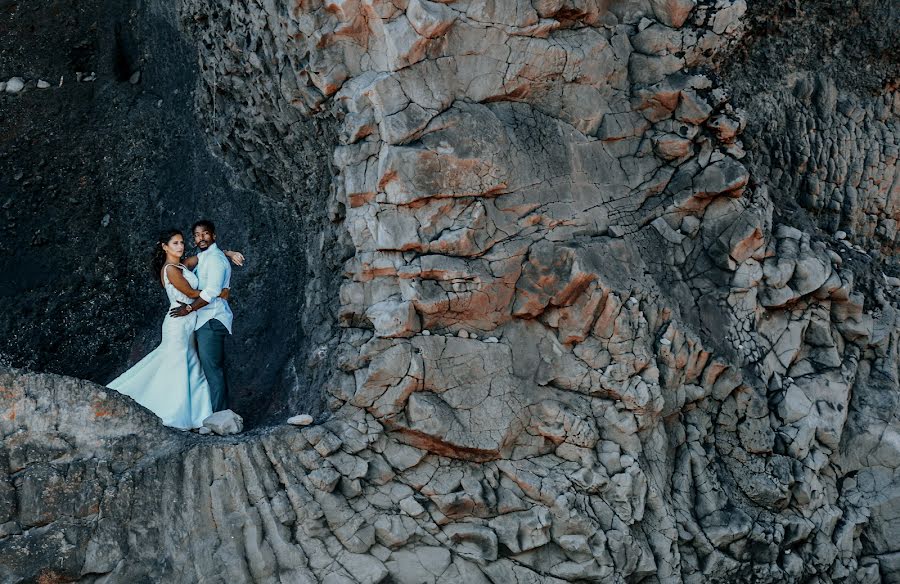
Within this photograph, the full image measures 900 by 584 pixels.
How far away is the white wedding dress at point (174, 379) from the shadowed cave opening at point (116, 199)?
0.47 meters

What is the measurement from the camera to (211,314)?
750 cm

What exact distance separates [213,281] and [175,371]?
1.91 feet

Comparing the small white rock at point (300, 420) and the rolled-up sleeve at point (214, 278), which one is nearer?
the small white rock at point (300, 420)

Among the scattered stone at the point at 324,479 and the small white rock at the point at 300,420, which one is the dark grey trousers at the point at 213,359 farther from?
the scattered stone at the point at 324,479

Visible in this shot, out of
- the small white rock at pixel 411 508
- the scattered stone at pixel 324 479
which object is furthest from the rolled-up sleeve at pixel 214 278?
the small white rock at pixel 411 508

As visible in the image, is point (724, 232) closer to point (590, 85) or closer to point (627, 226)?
point (627, 226)

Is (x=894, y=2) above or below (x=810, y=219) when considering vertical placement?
above

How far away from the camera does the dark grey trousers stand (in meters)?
7.49

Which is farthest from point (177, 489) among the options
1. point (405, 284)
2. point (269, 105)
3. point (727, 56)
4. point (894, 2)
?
point (894, 2)

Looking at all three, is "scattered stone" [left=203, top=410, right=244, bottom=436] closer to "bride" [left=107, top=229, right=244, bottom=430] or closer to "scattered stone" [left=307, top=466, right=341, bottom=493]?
"bride" [left=107, top=229, right=244, bottom=430]

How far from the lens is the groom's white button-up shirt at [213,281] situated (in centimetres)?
747

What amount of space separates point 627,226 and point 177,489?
315 centimetres

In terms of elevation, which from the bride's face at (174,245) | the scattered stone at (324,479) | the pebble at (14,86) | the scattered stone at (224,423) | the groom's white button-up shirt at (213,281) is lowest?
the scattered stone at (324,479)

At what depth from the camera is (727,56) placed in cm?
833
